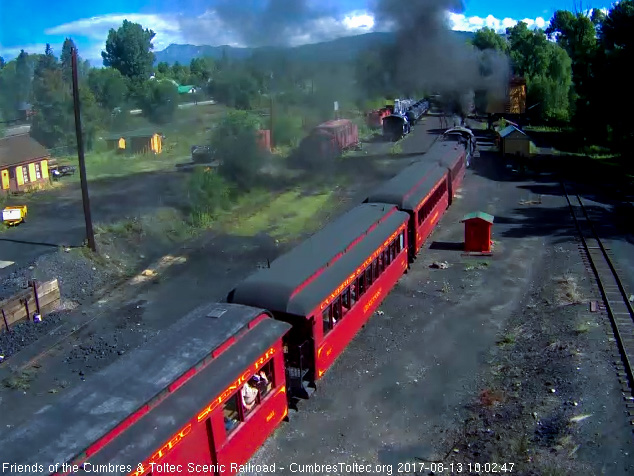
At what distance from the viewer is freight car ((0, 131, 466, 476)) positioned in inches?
286

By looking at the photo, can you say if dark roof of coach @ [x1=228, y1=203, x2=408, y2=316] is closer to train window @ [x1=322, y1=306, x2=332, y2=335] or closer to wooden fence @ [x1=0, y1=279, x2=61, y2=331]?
train window @ [x1=322, y1=306, x2=332, y2=335]

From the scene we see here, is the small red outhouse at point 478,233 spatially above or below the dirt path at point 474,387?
above

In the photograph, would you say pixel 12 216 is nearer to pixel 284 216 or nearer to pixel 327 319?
pixel 284 216

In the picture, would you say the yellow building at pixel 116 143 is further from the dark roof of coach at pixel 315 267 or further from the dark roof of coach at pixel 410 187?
the dark roof of coach at pixel 315 267

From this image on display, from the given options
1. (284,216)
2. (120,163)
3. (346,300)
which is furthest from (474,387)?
(120,163)

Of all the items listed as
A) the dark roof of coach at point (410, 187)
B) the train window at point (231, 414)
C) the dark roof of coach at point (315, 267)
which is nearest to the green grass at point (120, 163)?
the dark roof of coach at point (410, 187)

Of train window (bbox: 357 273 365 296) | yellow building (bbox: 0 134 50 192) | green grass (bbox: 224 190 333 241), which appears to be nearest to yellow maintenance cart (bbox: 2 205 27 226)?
yellow building (bbox: 0 134 50 192)

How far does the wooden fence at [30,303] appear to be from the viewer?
17.5 m

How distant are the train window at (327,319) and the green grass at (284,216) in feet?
43.3

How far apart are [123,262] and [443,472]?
56.4ft

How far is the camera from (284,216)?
3011cm

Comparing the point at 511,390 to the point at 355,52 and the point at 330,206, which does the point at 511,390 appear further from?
the point at 355,52

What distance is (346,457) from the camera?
1105 cm

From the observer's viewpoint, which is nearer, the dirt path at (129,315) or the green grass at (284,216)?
the dirt path at (129,315)
